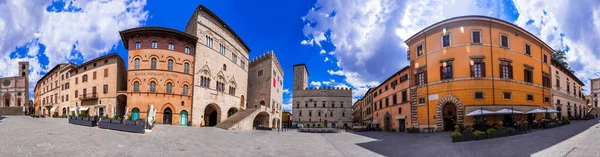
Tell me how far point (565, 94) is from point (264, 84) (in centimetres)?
4291

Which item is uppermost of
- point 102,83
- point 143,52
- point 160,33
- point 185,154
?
point 160,33

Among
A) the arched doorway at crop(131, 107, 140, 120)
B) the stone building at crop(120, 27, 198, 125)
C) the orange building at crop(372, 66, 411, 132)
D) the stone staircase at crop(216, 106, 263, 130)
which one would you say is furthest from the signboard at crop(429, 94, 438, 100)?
the arched doorway at crop(131, 107, 140, 120)

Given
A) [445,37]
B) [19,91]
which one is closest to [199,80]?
[445,37]

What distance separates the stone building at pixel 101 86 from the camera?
124 feet

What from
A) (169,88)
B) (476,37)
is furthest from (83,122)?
(476,37)

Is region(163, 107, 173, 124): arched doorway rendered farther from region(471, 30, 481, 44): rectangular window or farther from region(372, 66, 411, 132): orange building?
region(471, 30, 481, 44): rectangular window

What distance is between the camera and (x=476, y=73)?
26547 millimetres

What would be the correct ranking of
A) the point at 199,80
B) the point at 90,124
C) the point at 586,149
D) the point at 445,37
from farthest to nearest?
the point at 199,80
the point at 445,37
the point at 90,124
the point at 586,149

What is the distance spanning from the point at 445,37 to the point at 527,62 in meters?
8.97

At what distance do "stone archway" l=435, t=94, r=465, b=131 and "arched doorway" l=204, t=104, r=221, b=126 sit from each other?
1111 inches

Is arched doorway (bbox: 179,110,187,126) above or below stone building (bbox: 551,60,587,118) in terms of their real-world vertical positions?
below

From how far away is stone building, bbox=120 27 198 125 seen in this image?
34.5 m

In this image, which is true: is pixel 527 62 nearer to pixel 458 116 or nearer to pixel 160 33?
pixel 458 116

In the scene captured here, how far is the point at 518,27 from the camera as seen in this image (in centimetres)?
2847
